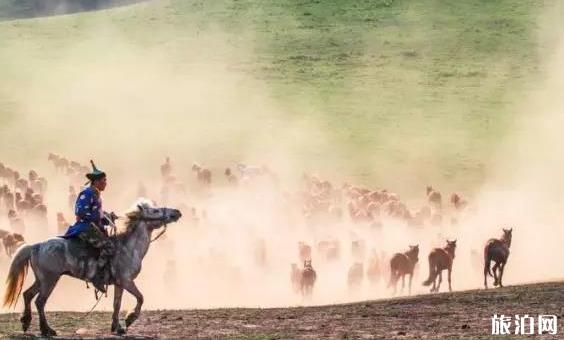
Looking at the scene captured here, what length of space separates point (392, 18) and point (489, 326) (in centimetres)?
6353

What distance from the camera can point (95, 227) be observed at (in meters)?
16.1

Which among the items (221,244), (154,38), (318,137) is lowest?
(221,244)

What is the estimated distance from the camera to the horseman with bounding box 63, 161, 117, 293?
52.9 feet

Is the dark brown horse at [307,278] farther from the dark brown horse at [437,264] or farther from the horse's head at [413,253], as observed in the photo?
the dark brown horse at [437,264]

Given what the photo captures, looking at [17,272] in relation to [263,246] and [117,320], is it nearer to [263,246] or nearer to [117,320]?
[117,320]

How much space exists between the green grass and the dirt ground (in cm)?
2829

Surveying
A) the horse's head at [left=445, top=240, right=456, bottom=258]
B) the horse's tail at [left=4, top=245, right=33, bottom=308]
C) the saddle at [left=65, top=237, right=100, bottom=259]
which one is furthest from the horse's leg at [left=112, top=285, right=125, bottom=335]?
the horse's head at [left=445, top=240, right=456, bottom=258]

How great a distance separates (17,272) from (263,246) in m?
15.9

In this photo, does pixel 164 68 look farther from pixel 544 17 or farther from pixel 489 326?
pixel 489 326

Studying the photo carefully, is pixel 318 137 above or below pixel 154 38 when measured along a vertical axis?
below

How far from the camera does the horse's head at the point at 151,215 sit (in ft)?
54.6

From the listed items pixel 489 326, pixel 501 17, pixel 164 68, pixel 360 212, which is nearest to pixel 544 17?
pixel 501 17

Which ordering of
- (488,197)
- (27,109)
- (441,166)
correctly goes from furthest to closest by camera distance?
1. (27,109)
2. (441,166)
3. (488,197)

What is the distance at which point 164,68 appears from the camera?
71.6m
